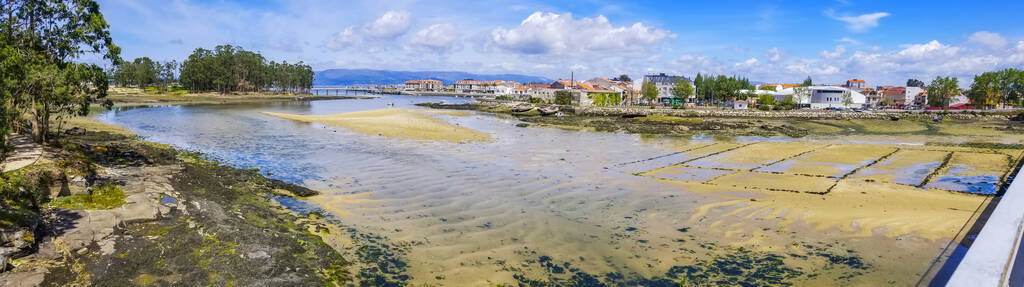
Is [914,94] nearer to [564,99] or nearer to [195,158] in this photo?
[564,99]

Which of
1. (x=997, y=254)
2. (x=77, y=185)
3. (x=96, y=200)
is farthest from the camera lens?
(x=77, y=185)

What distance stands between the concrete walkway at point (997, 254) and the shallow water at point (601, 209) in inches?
82.7

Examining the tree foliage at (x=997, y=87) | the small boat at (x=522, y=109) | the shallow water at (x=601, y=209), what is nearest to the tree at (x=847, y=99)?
the tree foliage at (x=997, y=87)

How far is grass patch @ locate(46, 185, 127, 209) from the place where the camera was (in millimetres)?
10172

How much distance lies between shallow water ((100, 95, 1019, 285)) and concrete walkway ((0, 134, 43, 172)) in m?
6.26

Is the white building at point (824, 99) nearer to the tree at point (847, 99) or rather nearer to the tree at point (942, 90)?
the tree at point (847, 99)

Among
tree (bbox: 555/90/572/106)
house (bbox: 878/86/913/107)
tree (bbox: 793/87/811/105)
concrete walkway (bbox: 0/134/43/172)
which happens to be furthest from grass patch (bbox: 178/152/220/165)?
house (bbox: 878/86/913/107)

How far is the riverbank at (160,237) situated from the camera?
7641 mm

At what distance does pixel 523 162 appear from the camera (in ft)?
77.8

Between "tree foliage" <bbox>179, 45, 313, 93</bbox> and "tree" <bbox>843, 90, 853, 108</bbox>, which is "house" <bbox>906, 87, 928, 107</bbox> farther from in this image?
"tree foliage" <bbox>179, 45, 313, 93</bbox>

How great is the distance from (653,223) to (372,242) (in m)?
7.13

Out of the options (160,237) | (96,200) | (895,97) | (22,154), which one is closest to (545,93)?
(895,97)

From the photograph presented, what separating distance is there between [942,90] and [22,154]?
137073 mm

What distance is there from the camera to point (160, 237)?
9.32 m
